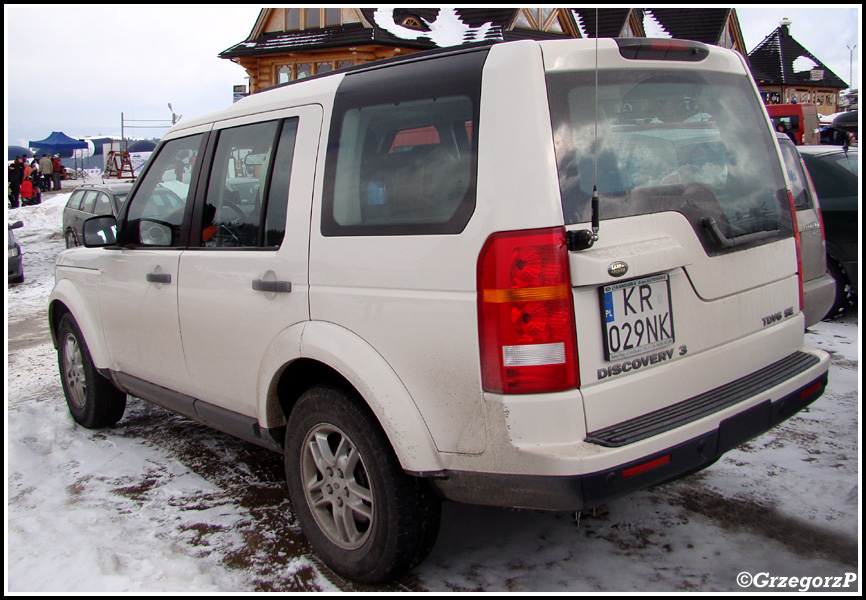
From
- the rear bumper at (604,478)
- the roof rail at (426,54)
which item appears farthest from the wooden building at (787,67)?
the rear bumper at (604,478)

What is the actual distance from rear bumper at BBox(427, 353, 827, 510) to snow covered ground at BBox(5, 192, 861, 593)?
0.60 metres

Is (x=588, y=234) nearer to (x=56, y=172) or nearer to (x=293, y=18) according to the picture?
(x=293, y=18)

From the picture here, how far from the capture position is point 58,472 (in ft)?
13.9

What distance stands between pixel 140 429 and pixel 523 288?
3753 millimetres

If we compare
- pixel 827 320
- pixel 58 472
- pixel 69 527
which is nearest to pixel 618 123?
pixel 69 527

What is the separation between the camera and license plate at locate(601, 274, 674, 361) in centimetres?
238

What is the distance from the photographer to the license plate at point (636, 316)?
93.6 inches

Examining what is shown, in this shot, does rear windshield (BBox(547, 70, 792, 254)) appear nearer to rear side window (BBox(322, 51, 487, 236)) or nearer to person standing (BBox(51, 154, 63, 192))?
rear side window (BBox(322, 51, 487, 236))

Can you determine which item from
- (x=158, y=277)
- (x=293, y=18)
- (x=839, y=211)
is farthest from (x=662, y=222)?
(x=293, y=18)

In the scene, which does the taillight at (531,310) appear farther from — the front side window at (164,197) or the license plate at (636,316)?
the front side window at (164,197)

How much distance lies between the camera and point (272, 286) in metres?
3.07

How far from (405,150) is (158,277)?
1.89 metres

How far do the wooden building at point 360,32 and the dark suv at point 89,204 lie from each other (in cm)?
722

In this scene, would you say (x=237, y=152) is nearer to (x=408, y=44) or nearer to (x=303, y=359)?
(x=303, y=359)
